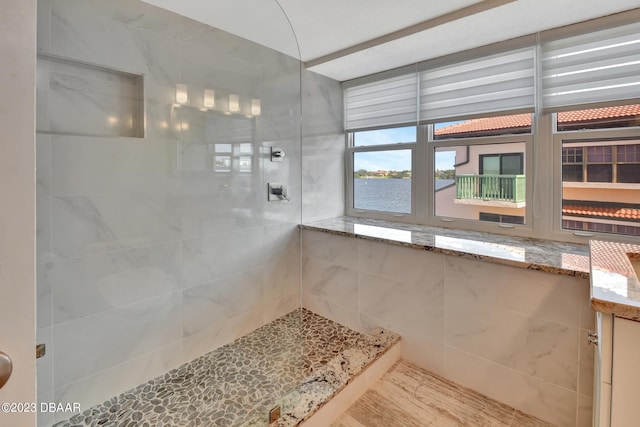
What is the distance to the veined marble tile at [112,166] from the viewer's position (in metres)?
1.44

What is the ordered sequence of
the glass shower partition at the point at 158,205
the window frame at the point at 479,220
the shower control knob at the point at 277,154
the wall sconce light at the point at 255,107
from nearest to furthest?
the glass shower partition at the point at 158,205, the window frame at the point at 479,220, the wall sconce light at the point at 255,107, the shower control knob at the point at 277,154

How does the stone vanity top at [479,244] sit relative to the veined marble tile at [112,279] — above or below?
above

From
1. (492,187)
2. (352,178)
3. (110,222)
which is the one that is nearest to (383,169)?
(352,178)

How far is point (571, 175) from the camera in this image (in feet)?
6.31

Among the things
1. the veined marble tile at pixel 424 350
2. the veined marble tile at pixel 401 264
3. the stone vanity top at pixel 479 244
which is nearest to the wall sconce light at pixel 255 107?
the stone vanity top at pixel 479 244

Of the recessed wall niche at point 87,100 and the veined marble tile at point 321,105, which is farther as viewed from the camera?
the veined marble tile at point 321,105

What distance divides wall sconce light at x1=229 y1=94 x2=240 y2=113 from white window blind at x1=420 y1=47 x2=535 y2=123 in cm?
137

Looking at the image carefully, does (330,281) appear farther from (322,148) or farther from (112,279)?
(112,279)

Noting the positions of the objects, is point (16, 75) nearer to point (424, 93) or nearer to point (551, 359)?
point (551, 359)

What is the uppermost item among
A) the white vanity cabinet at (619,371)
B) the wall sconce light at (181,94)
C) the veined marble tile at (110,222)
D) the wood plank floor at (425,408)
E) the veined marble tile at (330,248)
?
the wall sconce light at (181,94)

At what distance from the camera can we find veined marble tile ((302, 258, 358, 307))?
229 cm

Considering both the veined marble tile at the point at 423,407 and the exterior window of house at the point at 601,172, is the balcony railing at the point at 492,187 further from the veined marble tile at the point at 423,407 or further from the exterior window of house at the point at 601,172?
the veined marble tile at the point at 423,407

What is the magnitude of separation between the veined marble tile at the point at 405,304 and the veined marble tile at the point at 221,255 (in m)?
0.79

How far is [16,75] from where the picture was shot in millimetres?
458
